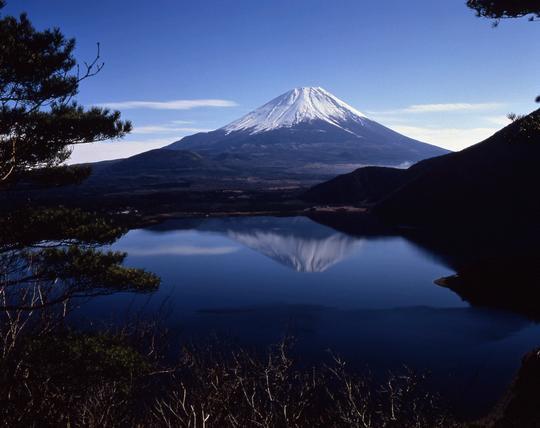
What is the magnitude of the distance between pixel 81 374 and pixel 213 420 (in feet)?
10.5

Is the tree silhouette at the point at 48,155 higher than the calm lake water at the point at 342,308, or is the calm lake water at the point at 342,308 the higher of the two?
the tree silhouette at the point at 48,155

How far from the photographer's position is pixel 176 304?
115 ft

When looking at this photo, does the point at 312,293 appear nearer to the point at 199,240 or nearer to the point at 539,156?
the point at 199,240

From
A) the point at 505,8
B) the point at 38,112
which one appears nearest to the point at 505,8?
the point at 505,8

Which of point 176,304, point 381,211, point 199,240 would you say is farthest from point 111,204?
point 176,304

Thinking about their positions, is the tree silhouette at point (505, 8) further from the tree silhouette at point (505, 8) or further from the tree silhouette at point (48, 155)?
the tree silhouette at point (48, 155)

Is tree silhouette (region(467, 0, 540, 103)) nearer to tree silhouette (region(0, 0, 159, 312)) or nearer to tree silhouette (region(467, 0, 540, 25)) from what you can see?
tree silhouette (region(467, 0, 540, 25))

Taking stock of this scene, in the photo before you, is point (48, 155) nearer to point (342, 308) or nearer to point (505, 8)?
point (505, 8)

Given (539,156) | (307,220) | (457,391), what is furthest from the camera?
(307,220)

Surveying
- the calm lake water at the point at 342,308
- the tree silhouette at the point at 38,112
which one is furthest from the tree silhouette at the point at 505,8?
the calm lake water at the point at 342,308

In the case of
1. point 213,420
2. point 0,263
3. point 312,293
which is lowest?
point 312,293

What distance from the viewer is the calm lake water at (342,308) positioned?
24.2 m

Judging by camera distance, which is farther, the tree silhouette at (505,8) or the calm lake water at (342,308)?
the calm lake water at (342,308)

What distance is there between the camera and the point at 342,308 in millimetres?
34375
